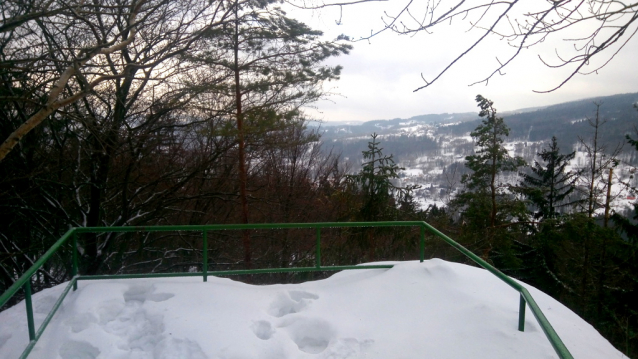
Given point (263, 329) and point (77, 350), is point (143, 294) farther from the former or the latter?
point (263, 329)

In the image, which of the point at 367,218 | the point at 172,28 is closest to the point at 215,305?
the point at 172,28

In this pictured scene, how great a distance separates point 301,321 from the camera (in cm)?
398

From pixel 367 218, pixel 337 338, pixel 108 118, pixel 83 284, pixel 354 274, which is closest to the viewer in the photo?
pixel 337 338

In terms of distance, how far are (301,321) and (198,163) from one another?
9355 millimetres

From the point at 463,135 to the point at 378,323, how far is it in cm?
6736

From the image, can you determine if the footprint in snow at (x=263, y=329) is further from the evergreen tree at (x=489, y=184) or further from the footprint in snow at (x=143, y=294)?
the evergreen tree at (x=489, y=184)

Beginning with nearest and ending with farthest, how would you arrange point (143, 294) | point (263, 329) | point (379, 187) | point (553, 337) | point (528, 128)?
point (553, 337), point (263, 329), point (143, 294), point (379, 187), point (528, 128)

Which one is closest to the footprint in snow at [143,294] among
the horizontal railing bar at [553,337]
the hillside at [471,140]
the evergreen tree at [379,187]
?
the horizontal railing bar at [553,337]

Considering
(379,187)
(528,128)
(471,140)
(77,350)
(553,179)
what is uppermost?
(528,128)

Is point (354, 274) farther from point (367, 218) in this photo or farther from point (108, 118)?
point (367, 218)

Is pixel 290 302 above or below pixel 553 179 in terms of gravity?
above

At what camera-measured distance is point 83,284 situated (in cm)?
455

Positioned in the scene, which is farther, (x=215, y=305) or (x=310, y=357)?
(x=215, y=305)

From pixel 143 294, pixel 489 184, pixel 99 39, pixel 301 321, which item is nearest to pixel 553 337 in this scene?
pixel 301 321
